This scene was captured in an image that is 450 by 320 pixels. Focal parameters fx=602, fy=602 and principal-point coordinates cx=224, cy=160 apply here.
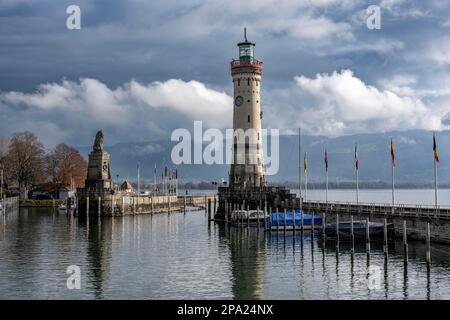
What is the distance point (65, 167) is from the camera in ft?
556

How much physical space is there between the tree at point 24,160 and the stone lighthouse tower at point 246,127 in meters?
74.4

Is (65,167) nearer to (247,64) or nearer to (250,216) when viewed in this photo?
(247,64)

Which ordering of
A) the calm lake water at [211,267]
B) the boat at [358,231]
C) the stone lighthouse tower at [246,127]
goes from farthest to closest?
the stone lighthouse tower at [246,127] → the boat at [358,231] → the calm lake water at [211,267]

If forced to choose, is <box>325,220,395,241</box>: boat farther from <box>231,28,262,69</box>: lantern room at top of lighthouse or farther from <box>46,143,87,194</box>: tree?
<box>46,143,87,194</box>: tree

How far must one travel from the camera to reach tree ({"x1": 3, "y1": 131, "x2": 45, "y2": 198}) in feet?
526

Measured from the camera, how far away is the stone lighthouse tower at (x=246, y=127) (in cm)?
10862

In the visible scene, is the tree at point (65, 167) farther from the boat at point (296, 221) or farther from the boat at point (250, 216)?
the boat at point (296, 221)

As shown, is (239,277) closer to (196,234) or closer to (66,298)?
(66,298)

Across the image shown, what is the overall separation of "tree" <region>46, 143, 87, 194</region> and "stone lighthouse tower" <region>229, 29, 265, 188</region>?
70926mm

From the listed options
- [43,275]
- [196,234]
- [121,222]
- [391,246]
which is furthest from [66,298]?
[121,222]

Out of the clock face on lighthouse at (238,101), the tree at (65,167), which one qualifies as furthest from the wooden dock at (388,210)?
the tree at (65,167)

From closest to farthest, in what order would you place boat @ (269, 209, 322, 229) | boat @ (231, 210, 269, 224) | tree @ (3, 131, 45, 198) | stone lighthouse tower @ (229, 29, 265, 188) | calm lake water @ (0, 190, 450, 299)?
calm lake water @ (0, 190, 450, 299) → boat @ (269, 209, 322, 229) → boat @ (231, 210, 269, 224) → stone lighthouse tower @ (229, 29, 265, 188) → tree @ (3, 131, 45, 198)

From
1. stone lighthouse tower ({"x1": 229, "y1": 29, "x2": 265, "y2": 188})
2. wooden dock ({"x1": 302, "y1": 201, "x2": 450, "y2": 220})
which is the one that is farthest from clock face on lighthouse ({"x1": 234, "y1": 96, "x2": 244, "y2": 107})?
wooden dock ({"x1": 302, "y1": 201, "x2": 450, "y2": 220})

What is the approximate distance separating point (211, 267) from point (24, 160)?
384 ft
